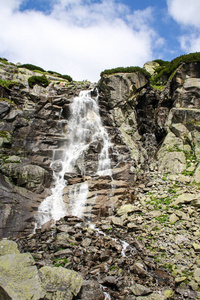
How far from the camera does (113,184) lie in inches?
792

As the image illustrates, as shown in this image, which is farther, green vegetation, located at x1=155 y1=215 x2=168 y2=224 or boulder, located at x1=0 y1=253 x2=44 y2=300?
green vegetation, located at x1=155 y1=215 x2=168 y2=224

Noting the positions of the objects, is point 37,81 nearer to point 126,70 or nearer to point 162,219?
point 126,70

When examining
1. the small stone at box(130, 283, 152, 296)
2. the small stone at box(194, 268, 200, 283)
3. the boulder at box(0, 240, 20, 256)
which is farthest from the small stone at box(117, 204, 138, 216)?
the boulder at box(0, 240, 20, 256)

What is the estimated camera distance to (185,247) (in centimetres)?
1184

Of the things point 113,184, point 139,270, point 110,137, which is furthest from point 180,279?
point 110,137

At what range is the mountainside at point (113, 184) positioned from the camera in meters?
10.5

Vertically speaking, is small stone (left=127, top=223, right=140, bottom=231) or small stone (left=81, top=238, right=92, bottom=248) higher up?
small stone (left=127, top=223, right=140, bottom=231)

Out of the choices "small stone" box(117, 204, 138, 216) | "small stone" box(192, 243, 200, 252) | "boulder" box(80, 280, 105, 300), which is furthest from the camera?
"small stone" box(117, 204, 138, 216)

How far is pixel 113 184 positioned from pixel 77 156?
6.79 metres

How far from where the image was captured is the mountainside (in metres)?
10.5

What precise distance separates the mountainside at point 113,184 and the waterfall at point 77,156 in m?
0.23

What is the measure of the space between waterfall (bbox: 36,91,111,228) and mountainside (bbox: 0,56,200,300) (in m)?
0.23

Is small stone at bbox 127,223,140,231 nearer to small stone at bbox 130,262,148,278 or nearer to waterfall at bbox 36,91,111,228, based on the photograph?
small stone at bbox 130,262,148,278

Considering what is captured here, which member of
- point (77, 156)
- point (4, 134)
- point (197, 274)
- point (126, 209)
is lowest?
point (197, 274)
